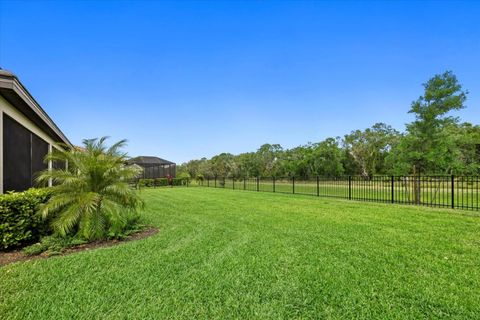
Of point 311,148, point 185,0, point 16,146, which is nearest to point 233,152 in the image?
point 311,148

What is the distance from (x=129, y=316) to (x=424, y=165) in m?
13.7

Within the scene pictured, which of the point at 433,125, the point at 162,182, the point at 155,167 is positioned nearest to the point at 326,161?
the point at 155,167

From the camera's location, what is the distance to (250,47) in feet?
45.4

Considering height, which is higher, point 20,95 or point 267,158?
point 20,95

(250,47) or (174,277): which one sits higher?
(250,47)

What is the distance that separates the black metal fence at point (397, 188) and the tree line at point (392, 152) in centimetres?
89

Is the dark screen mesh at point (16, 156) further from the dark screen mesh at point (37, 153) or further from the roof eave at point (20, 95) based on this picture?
the dark screen mesh at point (37, 153)

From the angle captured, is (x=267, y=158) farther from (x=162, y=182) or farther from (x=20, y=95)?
(x=20, y=95)

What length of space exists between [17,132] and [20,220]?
2784 mm

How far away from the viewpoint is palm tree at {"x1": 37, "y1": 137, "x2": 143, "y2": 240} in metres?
4.68

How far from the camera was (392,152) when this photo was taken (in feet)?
45.2

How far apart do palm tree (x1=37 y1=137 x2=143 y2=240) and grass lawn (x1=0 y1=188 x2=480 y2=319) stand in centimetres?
69

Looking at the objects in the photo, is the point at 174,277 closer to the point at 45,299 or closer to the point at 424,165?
the point at 45,299

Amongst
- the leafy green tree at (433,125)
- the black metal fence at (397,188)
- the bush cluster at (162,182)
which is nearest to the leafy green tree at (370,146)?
the bush cluster at (162,182)
